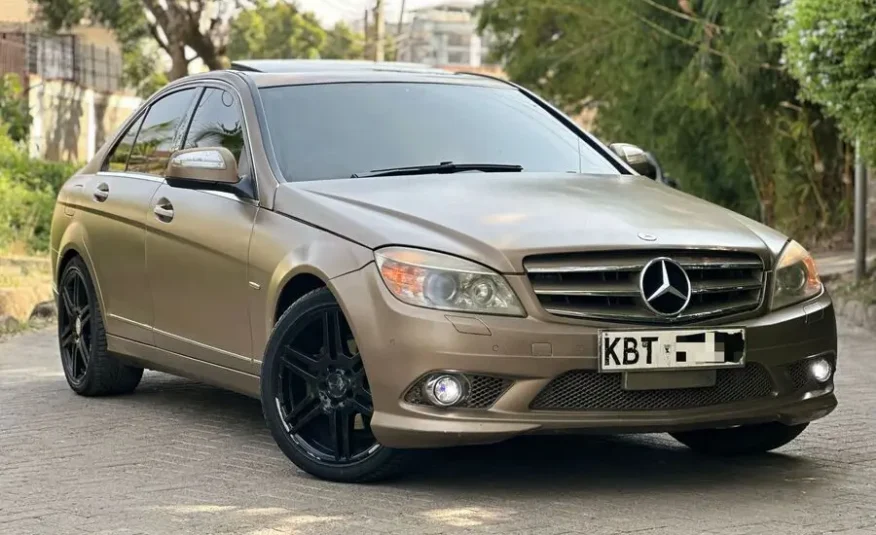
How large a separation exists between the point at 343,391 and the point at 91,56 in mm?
49204

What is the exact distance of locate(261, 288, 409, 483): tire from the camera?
597cm

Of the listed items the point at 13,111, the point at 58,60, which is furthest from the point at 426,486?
the point at 58,60

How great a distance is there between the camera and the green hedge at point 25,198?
19.7m

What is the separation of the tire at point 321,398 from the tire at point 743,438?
1511mm

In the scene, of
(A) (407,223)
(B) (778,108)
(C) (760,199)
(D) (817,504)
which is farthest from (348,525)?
(C) (760,199)

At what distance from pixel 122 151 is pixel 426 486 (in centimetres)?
331

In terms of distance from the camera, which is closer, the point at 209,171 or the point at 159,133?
the point at 209,171

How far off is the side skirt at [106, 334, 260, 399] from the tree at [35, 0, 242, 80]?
2603cm

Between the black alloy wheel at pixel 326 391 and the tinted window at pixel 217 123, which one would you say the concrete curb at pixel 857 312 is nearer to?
the tinted window at pixel 217 123

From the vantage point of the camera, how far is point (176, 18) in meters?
37.3

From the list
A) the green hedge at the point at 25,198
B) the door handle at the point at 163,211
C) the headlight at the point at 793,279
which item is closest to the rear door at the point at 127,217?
the door handle at the point at 163,211

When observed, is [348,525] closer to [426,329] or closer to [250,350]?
[426,329]

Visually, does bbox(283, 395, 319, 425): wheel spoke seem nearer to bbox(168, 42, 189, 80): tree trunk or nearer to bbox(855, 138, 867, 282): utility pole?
bbox(855, 138, 867, 282): utility pole

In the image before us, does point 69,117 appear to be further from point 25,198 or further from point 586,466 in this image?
point 586,466
